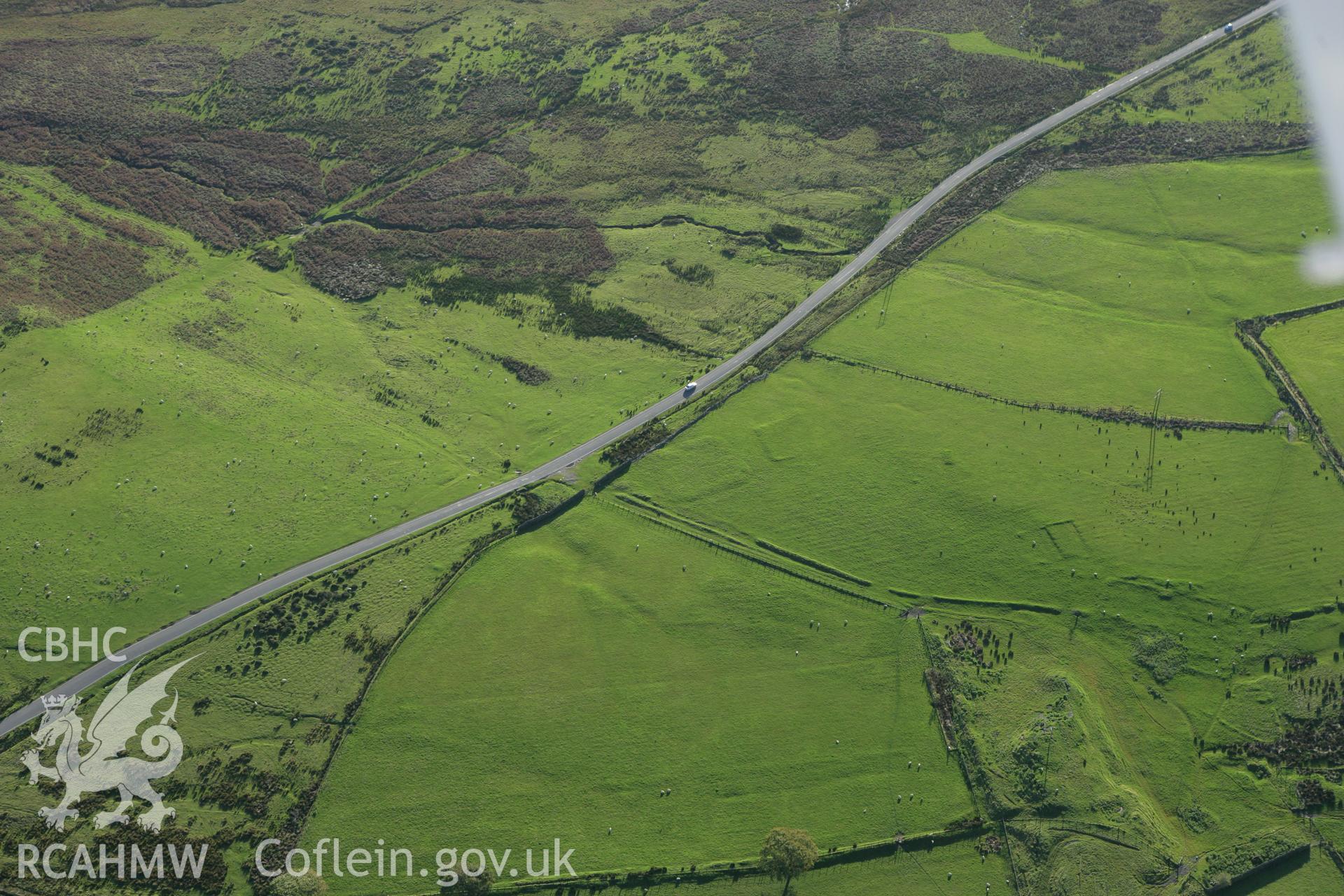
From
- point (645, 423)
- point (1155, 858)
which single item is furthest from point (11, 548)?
point (1155, 858)

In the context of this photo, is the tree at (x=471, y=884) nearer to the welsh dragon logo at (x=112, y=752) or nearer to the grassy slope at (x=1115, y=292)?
the welsh dragon logo at (x=112, y=752)

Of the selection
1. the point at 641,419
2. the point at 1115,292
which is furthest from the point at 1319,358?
the point at 641,419

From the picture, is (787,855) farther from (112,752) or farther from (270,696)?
(112,752)

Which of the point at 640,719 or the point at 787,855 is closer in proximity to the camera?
the point at 787,855

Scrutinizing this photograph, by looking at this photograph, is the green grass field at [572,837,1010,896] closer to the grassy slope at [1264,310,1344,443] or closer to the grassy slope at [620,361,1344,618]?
the grassy slope at [620,361,1344,618]

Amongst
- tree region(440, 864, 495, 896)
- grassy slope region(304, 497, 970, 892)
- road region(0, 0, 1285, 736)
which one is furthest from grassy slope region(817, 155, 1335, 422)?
tree region(440, 864, 495, 896)
